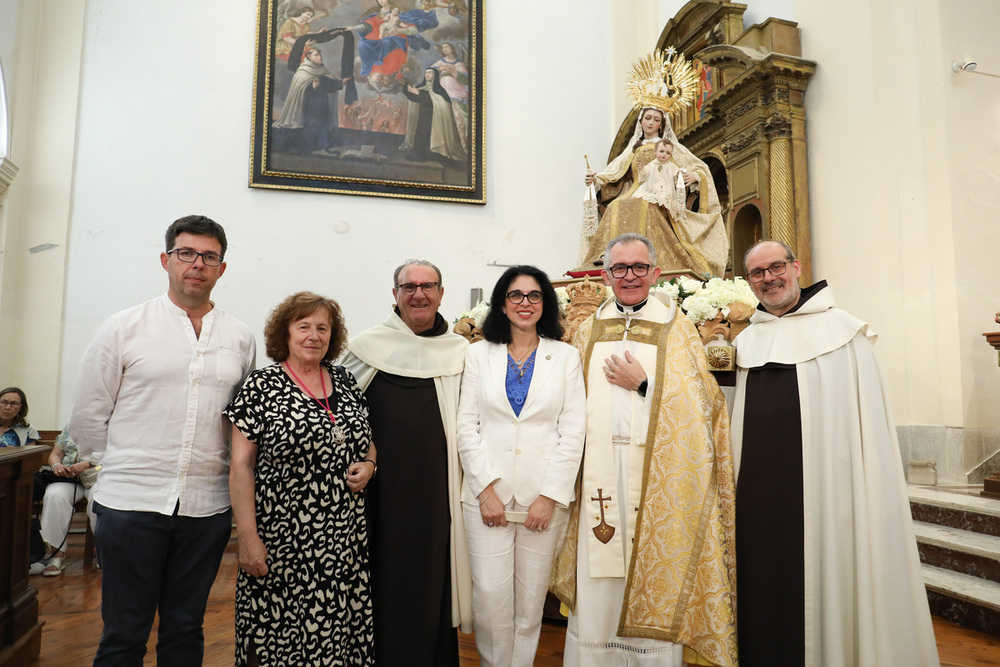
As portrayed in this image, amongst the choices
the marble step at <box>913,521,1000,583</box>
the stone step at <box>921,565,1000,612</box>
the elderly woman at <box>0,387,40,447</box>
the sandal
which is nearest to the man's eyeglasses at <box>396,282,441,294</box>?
the marble step at <box>913,521,1000,583</box>

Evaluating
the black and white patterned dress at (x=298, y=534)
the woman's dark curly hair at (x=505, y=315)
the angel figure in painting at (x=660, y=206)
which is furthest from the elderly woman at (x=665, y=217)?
the black and white patterned dress at (x=298, y=534)

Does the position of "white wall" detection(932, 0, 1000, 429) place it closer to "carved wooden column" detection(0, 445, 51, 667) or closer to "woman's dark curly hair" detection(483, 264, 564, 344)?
"woman's dark curly hair" detection(483, 264, 564, 344)

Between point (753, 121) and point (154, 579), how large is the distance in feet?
21.8

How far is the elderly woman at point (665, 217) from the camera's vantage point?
4.63 meters

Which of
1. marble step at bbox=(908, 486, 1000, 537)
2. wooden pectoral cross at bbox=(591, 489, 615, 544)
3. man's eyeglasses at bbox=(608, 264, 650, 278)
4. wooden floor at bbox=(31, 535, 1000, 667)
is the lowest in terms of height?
wooden floor at bbox=(31, 535, 1000, 667)

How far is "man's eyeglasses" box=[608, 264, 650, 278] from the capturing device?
9.01ft

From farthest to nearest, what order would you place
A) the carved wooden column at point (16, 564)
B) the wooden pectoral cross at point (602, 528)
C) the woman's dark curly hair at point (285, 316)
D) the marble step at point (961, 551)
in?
the marble step at point (961, 551) → the carved wooden column at point (16, 564) → the wooden pectoral cross at point (602, 528) → the woman's dark curly hair at point (285, 316)

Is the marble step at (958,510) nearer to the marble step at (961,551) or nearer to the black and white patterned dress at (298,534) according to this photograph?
the marble step at (961,551)

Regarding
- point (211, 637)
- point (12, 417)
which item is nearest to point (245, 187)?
point (12, 417)

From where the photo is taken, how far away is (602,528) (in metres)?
2.63

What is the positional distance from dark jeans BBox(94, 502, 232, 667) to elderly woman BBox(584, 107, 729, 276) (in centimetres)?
317

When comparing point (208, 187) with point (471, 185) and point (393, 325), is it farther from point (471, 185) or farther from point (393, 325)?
point (393, 325)

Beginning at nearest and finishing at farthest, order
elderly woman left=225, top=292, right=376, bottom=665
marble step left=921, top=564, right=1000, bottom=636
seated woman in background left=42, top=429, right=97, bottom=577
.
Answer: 1. elderly woman left=225, top=292, right=376, bottom=665
2. marble step left=921, top=564, right=1000, bottom=636
3. seated woman in background left=42, top=429, right=97, bottom=577

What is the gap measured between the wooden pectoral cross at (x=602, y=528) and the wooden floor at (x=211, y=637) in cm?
91
